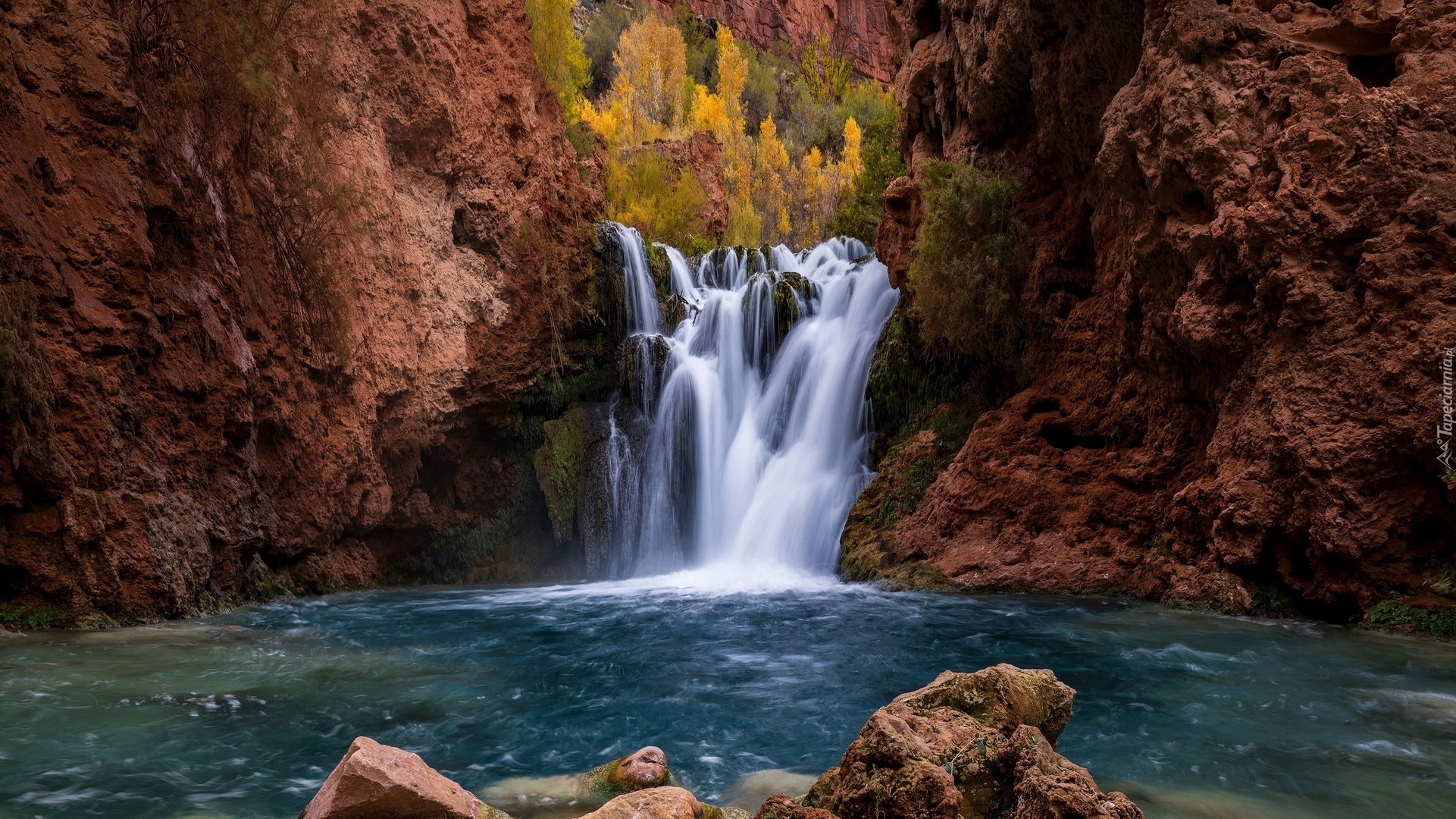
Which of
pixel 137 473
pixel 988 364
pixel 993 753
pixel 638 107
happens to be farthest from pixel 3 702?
pixel 638 107

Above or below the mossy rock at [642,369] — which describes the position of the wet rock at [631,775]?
below

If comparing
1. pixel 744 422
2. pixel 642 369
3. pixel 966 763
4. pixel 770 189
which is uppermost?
pixel 770 189

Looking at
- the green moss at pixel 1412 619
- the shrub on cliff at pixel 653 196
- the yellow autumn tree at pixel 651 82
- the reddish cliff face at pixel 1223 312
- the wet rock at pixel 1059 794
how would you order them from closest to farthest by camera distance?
the wet rock at pixel 1059 794 → the green moss at pixel 1412 619 → the reddish cliff face at pixel 1223 312 → the shrub on cliff at pixel 653 196 → the yellow autumn tree at pixel 651 82

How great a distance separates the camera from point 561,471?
16.4 m

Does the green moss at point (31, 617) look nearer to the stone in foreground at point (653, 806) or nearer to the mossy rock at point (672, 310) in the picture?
the stone in foreground at point (653, 806)

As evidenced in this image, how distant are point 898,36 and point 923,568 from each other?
10445 millimetres

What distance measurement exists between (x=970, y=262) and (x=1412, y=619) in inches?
275

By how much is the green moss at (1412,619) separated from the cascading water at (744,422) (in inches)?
275

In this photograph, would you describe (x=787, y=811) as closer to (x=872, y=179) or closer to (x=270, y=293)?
(x=270, y=293)

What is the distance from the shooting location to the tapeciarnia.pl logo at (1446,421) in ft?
26.2

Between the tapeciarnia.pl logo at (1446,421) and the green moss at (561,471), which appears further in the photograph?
the green moss at (561,471)

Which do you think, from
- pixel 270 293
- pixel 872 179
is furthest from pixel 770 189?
pixel 270 293

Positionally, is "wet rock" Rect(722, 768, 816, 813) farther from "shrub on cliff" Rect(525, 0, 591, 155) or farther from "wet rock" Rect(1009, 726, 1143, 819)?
"shrub on cliff" Rect(525, 0, 591, 155)

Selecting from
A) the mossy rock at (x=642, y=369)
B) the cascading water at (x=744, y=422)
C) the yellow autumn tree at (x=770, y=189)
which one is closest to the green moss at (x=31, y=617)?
the cascading water at (x=744, y=422)
